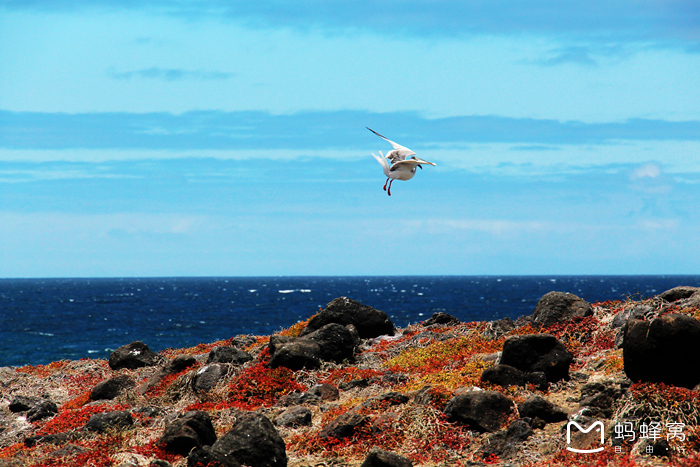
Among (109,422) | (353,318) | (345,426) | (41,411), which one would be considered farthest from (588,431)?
(41,411)

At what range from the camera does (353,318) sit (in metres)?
22.9

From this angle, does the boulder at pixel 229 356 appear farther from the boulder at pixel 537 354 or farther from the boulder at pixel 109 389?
the boulder at pixel 537 354

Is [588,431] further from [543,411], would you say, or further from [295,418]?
[295,418]

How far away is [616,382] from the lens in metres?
13.0

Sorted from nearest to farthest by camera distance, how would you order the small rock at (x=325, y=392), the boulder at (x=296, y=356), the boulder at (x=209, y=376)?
the small rock at (x=325, y=392)
the boulder at (x=209, y=376)
the boulder at (x=296, y=356)

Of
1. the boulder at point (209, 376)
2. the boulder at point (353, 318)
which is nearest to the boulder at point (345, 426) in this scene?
the boulder at point (209, 376)

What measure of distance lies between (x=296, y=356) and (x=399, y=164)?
22.9 ft

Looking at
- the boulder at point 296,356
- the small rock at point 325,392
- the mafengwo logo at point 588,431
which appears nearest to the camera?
the mafengwo logo at point 588,431

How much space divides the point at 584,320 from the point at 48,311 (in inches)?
3688

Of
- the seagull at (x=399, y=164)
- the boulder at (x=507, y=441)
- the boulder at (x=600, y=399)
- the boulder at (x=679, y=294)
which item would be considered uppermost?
the seagull at (x=399, y=164)

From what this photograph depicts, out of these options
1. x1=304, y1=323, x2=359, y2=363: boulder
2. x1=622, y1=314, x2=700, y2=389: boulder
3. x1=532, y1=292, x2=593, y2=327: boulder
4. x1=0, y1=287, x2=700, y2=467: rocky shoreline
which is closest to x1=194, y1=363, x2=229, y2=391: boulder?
x1=0, y1=287, x2=700, y2=467: rocky shoreline

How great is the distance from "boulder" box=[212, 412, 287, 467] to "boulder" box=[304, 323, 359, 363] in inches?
321

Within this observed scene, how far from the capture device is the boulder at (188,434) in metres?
12.2

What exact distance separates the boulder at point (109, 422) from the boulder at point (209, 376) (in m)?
3.50
